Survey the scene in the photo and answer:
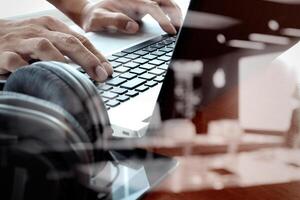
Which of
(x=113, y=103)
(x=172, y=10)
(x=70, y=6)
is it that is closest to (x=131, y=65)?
(x=113, y=103)

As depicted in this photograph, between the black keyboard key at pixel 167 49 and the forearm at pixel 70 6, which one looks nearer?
the black keyboard key at pixel 167 49

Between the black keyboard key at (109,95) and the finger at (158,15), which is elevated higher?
the finger at (158,15)

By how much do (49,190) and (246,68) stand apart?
0.23 meters

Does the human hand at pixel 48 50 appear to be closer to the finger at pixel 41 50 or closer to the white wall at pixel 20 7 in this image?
the finger at pixel 41 50

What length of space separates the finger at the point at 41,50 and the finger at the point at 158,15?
0.23 metres

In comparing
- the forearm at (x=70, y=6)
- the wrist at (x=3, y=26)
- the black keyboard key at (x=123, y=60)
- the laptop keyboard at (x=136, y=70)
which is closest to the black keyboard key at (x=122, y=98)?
the laptop keyboard at (x=136, y=70)

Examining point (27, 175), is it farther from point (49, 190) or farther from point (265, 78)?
point (265, 78)

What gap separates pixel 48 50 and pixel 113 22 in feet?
0.70

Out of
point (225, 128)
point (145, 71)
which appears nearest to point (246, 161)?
point (225, 128)

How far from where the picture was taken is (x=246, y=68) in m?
0.43

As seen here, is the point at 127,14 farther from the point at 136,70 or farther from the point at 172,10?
the point at 136,70

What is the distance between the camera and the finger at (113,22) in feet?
2.33

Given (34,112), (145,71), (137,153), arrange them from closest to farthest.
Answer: (34,112) → (137,153) → (145,71)

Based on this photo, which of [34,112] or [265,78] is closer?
[34,112]
